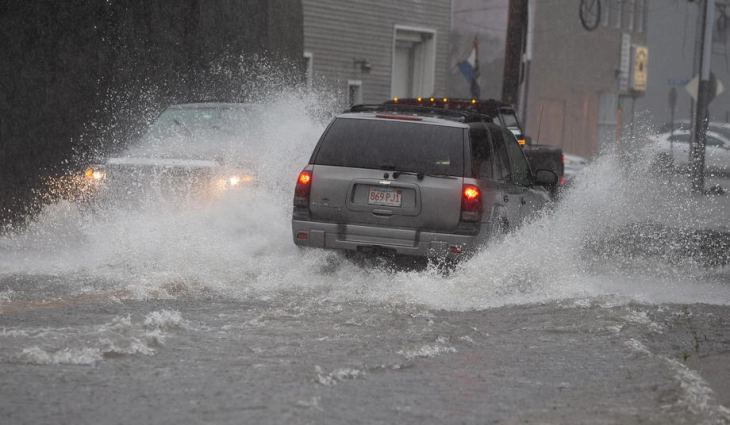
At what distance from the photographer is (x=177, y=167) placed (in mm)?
12047

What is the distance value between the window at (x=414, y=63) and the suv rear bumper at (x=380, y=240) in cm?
2226

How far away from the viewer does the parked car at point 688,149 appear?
28.3 metres

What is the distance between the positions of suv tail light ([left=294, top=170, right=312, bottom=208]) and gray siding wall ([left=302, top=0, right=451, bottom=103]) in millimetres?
18877

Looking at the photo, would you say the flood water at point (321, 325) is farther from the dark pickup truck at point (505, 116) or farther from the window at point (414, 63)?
the window at point (414, 63)

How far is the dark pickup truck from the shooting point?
1586 cm

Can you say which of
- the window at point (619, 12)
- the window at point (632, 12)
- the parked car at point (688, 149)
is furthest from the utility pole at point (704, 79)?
the window at point (632, 12)

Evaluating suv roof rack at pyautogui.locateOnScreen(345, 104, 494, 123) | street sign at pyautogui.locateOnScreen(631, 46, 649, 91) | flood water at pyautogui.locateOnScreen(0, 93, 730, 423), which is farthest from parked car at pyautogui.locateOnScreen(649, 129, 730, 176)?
suv roof rack at pyautogui.locateOnScreen(345, 104, 494, 123)

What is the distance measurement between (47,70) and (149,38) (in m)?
2.98

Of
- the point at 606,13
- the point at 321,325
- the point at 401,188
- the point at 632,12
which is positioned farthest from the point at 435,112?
the point at 632,12

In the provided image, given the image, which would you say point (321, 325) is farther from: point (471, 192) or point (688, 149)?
point (688, 149)

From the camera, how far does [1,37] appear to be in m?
13.4

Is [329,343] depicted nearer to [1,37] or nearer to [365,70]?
[1,37]

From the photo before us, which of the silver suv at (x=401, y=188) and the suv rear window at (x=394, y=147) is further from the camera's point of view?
the suv rear window at (x=394, y=147)

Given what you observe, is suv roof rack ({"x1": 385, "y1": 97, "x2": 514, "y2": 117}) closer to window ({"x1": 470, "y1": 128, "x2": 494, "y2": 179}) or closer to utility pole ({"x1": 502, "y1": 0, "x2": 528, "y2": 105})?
utility pole ({"x1": 502, "y1": 0, "x2": 528, "y2": 105})
